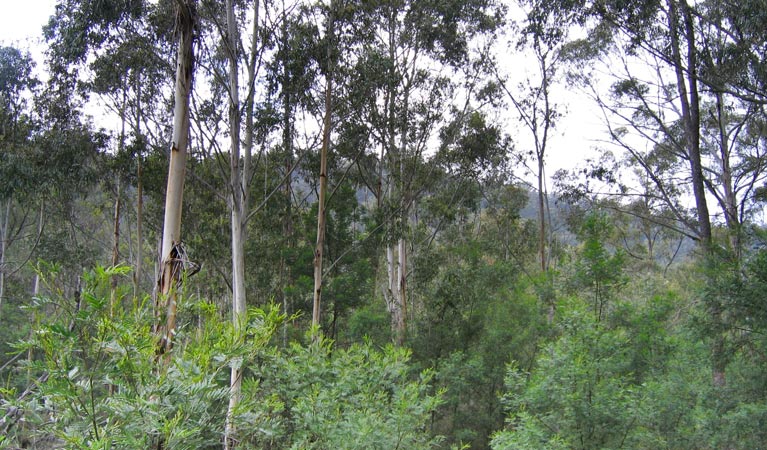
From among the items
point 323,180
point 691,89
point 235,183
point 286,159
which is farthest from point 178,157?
point 286,159

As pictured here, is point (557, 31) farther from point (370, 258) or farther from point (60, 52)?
point (60, 52)

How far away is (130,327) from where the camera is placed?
209 centimetres

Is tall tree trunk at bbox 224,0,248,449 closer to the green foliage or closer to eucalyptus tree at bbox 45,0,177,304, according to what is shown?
eucalyptus tree at bbox 45,0,177,304

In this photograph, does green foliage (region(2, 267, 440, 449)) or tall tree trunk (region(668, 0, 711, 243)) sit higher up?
tall tree trunk (region(668, 0, 711, 243))

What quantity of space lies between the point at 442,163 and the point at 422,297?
3755 mm

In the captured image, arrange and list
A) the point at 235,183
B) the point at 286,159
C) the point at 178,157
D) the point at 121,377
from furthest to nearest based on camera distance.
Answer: the point at 286,159
the point at 235,183
the point at 178,157
the point at 121,377

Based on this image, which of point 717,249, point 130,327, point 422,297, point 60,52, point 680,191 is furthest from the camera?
point 680,191

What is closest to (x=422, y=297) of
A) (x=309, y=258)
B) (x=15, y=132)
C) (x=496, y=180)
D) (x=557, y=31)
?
(x=309, y=258)

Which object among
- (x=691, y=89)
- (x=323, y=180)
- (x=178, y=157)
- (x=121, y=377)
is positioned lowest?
(x=121, y=377)

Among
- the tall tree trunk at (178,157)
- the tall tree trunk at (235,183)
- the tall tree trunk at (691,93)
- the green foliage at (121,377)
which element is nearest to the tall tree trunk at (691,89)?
the tall tree trunk at (691,93)

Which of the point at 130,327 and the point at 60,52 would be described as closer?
the point at 130,327

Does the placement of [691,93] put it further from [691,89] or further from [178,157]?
[178,157]

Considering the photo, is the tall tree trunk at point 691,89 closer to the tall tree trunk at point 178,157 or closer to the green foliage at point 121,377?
the tall tree trunk at point 178,157

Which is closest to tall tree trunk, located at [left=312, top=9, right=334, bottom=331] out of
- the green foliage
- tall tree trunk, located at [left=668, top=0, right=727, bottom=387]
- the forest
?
the forest
